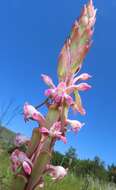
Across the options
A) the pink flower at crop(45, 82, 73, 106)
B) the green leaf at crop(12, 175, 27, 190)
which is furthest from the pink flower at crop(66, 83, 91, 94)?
the green leaf at crop(12, 175, 27, 190)

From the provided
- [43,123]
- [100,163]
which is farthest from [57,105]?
[100,163]

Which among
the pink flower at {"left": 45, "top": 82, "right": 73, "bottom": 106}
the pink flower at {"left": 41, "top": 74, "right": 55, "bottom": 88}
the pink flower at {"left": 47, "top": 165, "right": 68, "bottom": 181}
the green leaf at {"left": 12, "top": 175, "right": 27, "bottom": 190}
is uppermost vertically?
the pink flower at {"left": 41, "top": 74, "right": 55, "bottom": 88}

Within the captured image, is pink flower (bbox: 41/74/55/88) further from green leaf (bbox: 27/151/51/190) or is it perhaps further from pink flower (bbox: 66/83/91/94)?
green leaf (bbox: 27/151/51/190)

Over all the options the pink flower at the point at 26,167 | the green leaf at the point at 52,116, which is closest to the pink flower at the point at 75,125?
the green leaf at the point at 52,116

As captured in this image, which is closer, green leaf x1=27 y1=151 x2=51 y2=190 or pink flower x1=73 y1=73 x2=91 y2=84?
green leaf x1=27 y1=151 x2=51 y2=190

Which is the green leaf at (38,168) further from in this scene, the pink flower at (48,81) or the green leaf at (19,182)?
the pink flower at (48,81)

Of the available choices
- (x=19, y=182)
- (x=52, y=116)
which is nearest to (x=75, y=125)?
(x=52, y=116)

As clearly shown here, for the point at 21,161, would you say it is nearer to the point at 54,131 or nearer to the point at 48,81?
the point at 54,131
